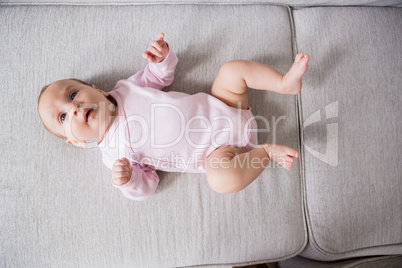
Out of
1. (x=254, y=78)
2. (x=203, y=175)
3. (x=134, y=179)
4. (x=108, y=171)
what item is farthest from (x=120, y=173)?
(x=254, y=78)

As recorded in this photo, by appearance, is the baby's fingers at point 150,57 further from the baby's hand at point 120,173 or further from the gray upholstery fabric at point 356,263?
the gray upholstery fabric at point 356,263

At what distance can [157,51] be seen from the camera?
90 centimetres

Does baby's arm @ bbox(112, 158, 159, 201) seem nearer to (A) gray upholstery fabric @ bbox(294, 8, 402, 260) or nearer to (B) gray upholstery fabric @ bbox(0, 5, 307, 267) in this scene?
(B) gray upholstery fabric @ bbox(0, 5, 307, 267)

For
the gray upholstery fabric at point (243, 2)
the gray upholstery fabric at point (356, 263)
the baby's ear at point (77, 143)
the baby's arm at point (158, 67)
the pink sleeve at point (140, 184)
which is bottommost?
the gray upholstery fabric at point (356, 263)

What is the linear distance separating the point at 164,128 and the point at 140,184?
0.21m

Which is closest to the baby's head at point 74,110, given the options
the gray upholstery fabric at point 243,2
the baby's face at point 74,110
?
the baby's face at point 74,110

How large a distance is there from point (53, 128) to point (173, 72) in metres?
0.46

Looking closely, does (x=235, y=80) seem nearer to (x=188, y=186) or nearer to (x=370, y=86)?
(x=188, y=186)

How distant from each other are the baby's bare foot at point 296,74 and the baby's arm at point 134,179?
22.5 inches

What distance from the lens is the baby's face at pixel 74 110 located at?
2.86ft

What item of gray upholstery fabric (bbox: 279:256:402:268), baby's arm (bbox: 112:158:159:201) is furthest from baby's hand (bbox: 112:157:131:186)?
gray upholstery fabric (bbox: 279:256:402:268)

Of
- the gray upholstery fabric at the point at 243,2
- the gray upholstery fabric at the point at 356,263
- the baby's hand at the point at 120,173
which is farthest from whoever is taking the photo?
the gray upholstery fabric at the point at 243,2

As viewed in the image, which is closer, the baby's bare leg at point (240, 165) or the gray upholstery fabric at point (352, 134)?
the baby's bare leg at point (240, 165)

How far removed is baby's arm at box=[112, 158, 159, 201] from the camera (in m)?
0.86
